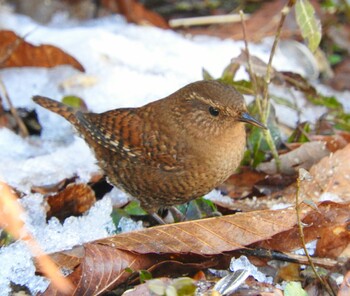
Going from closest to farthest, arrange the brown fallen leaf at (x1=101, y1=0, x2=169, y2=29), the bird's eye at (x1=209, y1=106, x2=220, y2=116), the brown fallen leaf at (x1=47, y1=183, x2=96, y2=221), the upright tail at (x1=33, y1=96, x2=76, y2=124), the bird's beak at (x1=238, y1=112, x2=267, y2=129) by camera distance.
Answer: the bird's beak at (x1=238, y1=112, x2=267, y2=129), the bird's eye at (x1=209, y1=106, x2=220, y2=116), the brown fallen leaf at (x1=47, y1=183, x2=96, y2=221), the upright tail at (x1=33, y1=96, x2=76, y2=124), the brown fallen leaf at (x1=101, y1=0, x2=169, y2=29)

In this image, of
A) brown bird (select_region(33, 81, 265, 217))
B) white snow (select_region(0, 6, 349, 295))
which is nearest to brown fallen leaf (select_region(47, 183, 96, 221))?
white snow (select_region(0, 6, 349, 295))

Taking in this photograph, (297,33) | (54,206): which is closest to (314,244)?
(54,206)

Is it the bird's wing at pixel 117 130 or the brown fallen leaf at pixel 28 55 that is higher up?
the brown fallen leaf at pixel 28 55

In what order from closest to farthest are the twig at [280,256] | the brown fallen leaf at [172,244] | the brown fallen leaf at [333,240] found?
the brown fallen leaf at [172,244] → the twig at [280,256] → the brown fallen leaf at [333,240]

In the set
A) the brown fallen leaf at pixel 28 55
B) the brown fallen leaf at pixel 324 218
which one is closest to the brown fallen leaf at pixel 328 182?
the brown fallen leaf at pixel 324 218

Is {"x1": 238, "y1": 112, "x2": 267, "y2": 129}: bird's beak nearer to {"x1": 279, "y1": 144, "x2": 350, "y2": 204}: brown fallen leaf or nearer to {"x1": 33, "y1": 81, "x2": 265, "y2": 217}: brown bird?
{"x1": 33, "y1": 81, "x2": 265, "y2": 217}: brown bird

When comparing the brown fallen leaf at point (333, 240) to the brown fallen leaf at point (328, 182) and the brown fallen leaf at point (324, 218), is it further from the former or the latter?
the brown fallen leaf at point (328, 182)
